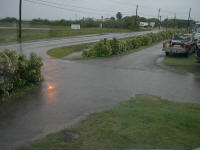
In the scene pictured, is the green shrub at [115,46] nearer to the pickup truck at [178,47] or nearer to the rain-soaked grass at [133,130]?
the pickup truck at [178,47]

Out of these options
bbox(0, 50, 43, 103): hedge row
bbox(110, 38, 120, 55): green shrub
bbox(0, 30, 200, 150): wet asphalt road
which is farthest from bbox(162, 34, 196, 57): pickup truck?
bbox(0, 50, 43, 103): hedge row

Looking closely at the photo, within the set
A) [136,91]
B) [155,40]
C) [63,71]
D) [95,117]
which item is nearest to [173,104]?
[136,91]

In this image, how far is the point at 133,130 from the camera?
17.6ft

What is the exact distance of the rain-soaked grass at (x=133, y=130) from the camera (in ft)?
15.6

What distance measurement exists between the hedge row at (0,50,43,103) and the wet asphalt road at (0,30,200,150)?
0.46m

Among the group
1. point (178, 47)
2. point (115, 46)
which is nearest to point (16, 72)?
point (115, 46)

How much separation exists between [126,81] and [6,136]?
629 centimetres

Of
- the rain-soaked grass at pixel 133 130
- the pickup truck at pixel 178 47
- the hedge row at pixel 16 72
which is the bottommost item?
the rain-soaked grass at pixel 133 130

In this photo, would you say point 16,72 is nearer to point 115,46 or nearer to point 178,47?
point 115,46

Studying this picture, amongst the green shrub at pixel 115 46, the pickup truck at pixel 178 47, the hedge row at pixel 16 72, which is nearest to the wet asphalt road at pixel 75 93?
the hedge row at pixel 16 72

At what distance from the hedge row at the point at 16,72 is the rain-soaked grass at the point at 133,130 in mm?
3182

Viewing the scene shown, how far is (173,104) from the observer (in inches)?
295

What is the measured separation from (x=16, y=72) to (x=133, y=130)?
198 inches

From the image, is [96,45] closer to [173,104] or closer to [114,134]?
[173,104]
